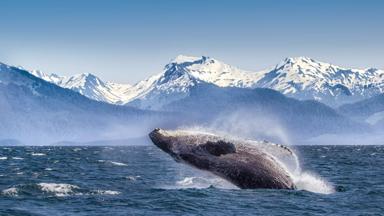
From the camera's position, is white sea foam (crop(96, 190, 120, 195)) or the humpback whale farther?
white sea foam (crop(96, 190, 120, 195))

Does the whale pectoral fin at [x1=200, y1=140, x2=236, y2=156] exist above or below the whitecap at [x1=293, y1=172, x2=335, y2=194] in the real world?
above

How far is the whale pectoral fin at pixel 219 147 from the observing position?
22312mm

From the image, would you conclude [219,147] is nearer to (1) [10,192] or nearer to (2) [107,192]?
(2) [107,192]

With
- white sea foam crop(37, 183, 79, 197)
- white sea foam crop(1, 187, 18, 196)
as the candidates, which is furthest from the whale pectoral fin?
white sea foam crop(1, 187, 18, 196)

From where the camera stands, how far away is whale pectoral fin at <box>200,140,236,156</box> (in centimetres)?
2231

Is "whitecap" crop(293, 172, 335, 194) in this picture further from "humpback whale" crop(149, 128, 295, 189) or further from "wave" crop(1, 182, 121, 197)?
"wave" crop(1, 182, 121, 197)

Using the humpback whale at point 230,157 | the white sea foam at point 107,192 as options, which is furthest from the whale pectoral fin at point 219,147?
the white sea foam at point 107,192

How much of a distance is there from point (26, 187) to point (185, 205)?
30.7 feet

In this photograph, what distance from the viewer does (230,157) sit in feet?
74.0

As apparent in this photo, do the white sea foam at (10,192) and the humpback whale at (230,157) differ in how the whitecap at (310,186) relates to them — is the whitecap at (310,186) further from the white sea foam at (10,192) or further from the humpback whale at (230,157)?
the white sea foam at (10,192)

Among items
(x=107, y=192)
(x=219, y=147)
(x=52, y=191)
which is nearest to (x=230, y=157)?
(x=219, y=147)

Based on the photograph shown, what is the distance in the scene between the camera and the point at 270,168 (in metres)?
22.4

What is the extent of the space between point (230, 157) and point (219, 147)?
1.96 ft

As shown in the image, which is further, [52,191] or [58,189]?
[58,189]
